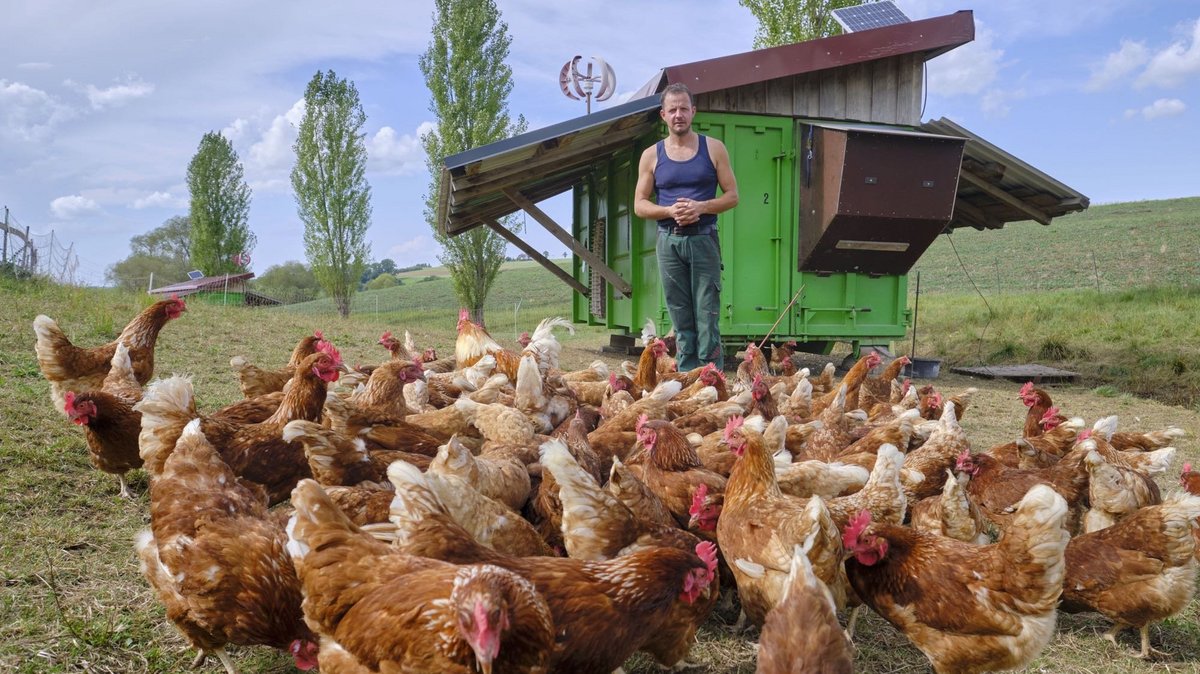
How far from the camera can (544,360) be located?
6457mm

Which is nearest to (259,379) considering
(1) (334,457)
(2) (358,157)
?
(1) (334,457)

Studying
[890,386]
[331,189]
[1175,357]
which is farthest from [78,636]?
[331,189]

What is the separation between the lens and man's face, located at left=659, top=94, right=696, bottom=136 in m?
5.77

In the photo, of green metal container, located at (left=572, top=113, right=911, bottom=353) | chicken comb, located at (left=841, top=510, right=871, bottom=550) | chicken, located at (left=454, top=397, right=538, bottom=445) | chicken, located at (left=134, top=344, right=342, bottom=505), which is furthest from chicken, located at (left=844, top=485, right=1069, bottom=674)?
green metal container, located at (left=572, top=113, right=911, bottom=353)

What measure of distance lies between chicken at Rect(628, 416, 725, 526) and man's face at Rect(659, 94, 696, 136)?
3.01m

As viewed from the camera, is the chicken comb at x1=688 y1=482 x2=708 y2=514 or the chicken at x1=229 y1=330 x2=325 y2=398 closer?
the chicken comb at x1=688 y1=482 x2=708 y2=514

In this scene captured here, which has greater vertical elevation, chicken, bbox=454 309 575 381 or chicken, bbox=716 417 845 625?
chicken, bbox=454 309 575 381

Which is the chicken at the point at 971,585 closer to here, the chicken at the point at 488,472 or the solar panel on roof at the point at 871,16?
the chicken at the point at 488,472

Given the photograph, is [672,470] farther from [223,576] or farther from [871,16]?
[871,16]

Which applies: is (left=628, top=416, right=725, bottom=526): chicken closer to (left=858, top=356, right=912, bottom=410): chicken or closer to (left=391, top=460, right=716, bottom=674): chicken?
(left=391, top=460, right=716, bottom=674): chicken

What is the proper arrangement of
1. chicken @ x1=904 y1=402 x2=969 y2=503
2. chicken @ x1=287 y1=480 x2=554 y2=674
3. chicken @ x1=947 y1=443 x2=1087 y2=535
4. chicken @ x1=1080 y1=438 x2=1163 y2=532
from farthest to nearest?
chicken @ x1=904 y1=402 x2=969 y2=503
chicken @ x1=947 y1=443 x2=1087 y2=535
chicken @ x1=1080 y1=438 x2=1163 y2=532
chicken @ x1=287 y1=480 x2=554 y2=674

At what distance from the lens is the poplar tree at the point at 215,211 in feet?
119

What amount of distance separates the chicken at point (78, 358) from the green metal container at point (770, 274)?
629 centimetres

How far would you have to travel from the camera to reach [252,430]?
12.1ft
